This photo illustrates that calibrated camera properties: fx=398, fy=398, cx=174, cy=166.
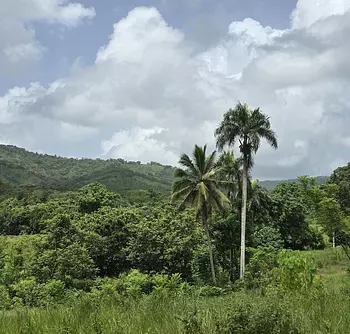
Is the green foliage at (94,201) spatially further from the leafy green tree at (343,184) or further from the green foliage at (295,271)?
the green foliage at (295,271)

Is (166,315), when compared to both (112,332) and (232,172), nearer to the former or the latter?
(112,332)

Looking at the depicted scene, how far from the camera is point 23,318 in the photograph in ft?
16.5

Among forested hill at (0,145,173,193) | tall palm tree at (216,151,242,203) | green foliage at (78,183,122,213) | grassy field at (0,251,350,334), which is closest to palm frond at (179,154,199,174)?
tall palm tree at (216,151,242,203)

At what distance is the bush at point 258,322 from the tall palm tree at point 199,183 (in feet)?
90.5

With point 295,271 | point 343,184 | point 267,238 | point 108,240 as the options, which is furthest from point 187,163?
point 343,184

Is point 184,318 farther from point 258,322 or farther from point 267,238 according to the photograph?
point 267,238

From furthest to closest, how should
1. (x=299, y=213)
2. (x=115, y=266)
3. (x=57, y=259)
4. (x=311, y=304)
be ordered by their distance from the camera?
(x=299, y=213)
(x=115, y=266)
(x=57, y=259)
(x=311, y=304)

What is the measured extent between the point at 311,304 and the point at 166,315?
1.99m

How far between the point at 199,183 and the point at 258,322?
2773 centimetres

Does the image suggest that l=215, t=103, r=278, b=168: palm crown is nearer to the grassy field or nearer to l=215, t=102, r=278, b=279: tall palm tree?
l=215, t=102, r=278, b=279: tall palm tree

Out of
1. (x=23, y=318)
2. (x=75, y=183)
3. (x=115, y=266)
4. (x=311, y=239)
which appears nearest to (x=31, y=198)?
(x=115, y=266)

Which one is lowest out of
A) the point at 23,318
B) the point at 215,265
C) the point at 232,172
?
the point at 215,265

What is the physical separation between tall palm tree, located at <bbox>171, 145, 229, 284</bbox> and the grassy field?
88.3ft

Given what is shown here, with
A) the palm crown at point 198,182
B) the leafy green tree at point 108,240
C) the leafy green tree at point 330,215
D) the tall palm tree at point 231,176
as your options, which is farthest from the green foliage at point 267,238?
the leafy green tree at point 108,240
